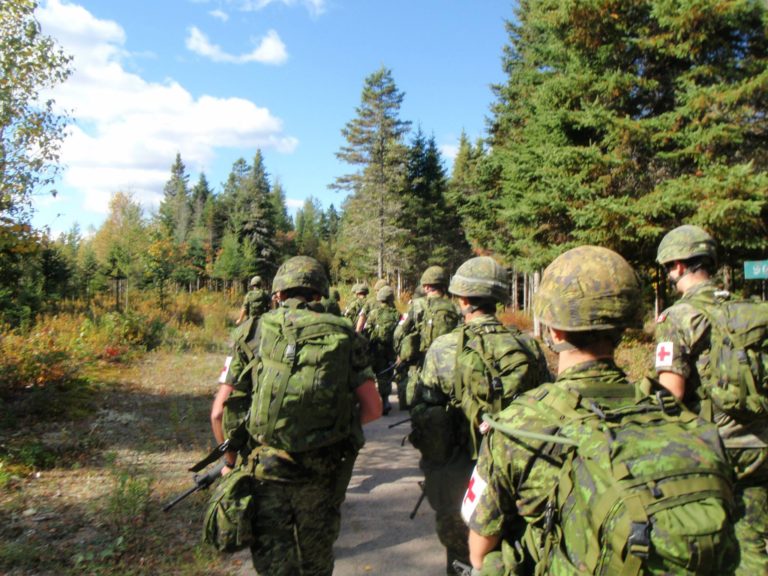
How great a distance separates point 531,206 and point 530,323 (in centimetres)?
786

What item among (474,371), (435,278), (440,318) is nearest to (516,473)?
(474,371)

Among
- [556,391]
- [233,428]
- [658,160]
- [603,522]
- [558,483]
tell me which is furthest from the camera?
[658,160]

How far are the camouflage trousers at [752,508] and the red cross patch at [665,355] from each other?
0.66m

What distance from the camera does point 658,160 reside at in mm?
12711

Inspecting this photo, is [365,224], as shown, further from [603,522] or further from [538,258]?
[603,522]

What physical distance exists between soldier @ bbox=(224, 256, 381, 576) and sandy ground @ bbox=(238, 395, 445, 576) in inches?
48.9

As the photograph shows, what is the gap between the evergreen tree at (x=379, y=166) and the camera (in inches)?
1361

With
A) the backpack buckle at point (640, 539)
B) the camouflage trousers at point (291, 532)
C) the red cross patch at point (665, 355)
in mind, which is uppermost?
the red cross patch at point (665, 355)

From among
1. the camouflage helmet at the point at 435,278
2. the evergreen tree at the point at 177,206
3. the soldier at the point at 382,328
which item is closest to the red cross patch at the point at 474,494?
the camouflage helmet at the point at 435,278

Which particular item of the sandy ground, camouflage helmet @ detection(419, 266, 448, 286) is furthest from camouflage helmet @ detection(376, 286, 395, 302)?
the sandy ground

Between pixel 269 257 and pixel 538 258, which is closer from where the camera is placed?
pixel 538 258

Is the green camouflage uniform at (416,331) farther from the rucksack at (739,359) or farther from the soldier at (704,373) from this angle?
the rucksack at (739,359)

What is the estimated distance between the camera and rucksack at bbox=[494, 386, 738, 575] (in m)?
1.33

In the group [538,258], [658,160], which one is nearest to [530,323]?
[538,258]
